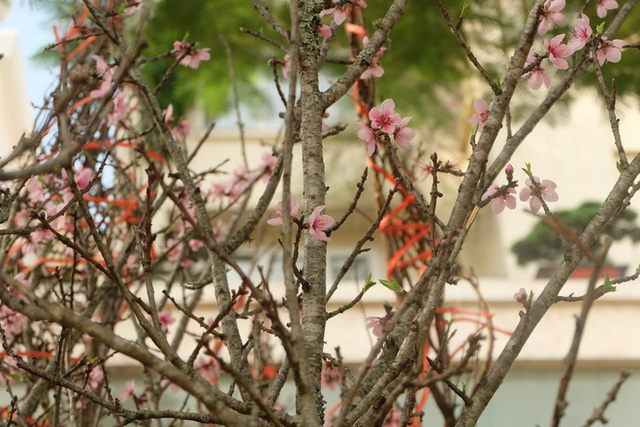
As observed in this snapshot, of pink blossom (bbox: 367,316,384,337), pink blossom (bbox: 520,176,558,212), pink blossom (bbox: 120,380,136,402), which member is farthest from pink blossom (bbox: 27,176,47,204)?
pink blossom (bbox: 520,176,558,212)

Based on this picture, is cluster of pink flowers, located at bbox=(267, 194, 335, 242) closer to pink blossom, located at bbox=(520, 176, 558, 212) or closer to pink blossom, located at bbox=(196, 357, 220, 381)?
pink blossom, located at bbox=(520, 176, 558, 212)

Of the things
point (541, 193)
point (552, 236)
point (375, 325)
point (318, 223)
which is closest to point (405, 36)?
point (552, 236)

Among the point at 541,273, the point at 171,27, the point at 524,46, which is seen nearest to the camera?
the point at 524,46

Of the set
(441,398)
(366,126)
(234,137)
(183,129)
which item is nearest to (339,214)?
(234,137)

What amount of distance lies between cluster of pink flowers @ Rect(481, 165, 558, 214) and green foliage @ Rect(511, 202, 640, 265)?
4.09 m

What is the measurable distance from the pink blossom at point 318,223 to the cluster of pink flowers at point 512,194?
343 mm

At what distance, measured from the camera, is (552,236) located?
Answer: 17.6ft

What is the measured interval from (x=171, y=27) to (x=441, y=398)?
303 cm

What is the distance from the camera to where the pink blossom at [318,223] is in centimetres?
114

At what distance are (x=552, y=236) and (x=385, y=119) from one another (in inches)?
173

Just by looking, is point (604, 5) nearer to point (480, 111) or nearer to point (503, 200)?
point (480, 111)

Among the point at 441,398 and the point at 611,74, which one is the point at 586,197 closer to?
the point at 611,74

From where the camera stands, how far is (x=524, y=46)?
122 centimetres

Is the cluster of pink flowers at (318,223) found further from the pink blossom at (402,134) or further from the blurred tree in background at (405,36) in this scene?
the blurred tree in background at (405,36)
